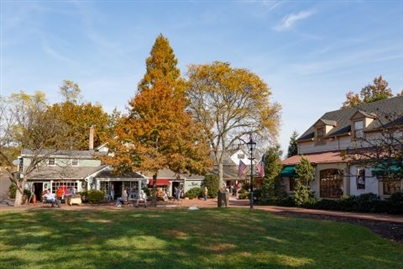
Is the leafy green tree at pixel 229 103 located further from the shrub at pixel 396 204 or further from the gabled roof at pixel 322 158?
the shrub at pixel 396 204

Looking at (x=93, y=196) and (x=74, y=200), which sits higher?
(x=93, y=196)

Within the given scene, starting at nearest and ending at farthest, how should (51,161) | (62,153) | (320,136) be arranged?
1. (320,136)
2. (62,153)
3. (51,161)

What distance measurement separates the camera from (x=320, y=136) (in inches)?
1336

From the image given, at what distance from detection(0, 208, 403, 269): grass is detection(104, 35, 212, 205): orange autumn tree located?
15.7m

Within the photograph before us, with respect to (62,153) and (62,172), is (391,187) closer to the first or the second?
(62,172)

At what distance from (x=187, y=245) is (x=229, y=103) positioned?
114 feet

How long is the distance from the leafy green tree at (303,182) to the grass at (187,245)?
13763mm

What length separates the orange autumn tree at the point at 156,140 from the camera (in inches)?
1241

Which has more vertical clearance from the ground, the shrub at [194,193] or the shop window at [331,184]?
the shop window at [331,184]

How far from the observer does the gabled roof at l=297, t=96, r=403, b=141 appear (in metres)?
29.6

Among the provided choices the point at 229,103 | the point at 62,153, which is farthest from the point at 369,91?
the point at 62,153

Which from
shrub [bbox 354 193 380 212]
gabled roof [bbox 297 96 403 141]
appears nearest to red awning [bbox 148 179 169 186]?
gabled roof [bbox 297 96 403 141]

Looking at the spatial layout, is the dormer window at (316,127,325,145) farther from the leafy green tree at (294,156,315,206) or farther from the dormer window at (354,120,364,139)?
the leafy green tree at (294,156,315,206)

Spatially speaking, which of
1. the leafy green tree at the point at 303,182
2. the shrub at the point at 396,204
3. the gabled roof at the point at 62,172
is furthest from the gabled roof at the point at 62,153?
the shrub at the point at 396,204
